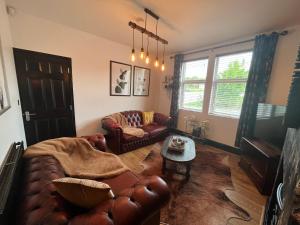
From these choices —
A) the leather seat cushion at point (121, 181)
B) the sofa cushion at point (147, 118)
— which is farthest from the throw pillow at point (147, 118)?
the leather seat cushion at point (121, 181)

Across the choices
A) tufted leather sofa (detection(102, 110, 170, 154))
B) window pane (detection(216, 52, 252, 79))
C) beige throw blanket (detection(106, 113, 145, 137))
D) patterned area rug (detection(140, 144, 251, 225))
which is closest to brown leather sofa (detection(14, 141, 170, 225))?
patterned area rug (detection(140, 144, 251, 225))

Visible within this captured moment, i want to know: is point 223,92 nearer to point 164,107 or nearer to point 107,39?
point 164,107

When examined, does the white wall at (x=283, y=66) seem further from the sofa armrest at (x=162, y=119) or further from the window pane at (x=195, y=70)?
the sofa armrest at (x=162, y=119)

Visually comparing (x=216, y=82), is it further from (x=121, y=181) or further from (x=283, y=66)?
(x=121, y=181)

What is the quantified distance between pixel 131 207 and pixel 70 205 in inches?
16.1

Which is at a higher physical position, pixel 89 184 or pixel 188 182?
pixel 89 184

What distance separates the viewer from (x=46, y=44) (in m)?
2.56

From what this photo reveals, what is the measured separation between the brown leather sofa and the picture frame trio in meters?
2.85

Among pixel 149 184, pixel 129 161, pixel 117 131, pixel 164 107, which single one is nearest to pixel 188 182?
pixel 129 161

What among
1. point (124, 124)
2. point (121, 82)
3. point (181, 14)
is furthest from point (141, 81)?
point (181, 14)

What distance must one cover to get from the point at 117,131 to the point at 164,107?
96.0 inches

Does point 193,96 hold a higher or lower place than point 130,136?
higher

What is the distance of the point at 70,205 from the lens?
88 cm

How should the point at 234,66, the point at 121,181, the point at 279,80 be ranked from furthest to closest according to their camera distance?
the point at 234,66 < the point at 279,80 < the point at 121,181
